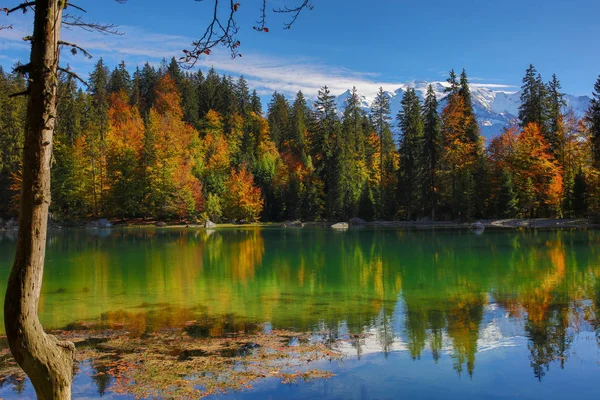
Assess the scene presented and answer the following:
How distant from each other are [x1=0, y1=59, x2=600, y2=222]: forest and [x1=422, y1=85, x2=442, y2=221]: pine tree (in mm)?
126

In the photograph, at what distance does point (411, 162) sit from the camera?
183 ft

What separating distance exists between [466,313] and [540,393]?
473 cm

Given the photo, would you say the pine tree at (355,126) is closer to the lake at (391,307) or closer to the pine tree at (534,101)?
the pine tree at (534,101)

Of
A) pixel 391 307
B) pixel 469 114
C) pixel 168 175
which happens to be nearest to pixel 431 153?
pixel 469 114

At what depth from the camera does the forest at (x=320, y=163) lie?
4747 centimetres

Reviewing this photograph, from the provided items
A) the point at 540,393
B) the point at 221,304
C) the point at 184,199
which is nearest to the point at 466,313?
the point at 540,393

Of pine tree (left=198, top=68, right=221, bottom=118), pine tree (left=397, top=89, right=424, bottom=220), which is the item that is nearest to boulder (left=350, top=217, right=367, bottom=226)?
pine tree (left=397, top=89, right=424, bottom=220)

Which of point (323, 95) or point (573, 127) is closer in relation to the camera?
point (573, 127)

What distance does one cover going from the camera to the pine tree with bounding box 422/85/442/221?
51688 mm

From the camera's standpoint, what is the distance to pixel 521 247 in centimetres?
2578

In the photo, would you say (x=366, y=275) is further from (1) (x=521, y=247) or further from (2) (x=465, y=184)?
(2) (x=465, y=184)

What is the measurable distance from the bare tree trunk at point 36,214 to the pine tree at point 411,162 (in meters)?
51.5

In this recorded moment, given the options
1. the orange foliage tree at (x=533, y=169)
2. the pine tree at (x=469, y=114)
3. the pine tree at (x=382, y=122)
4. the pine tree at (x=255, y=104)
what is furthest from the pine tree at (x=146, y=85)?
the orange foliage tree at (x=533, y=169)

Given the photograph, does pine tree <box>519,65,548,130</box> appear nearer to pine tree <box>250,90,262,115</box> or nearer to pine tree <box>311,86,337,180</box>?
pine tree <box>311,86,337,180</box>
